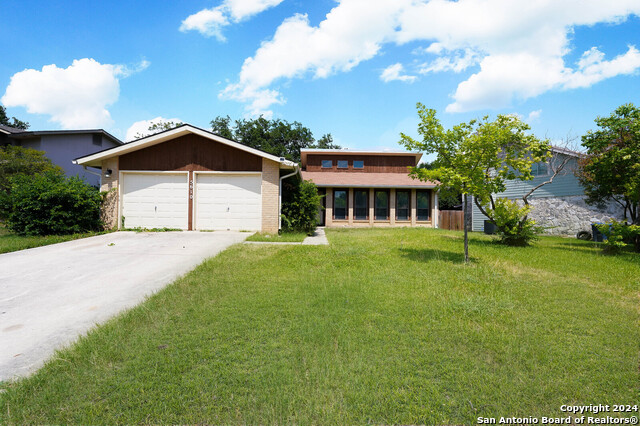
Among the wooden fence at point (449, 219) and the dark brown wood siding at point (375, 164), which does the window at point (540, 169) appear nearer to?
the wooden fence at point (449, 219)

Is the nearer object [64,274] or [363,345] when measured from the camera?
[363,345]

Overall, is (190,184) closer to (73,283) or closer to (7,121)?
(73,283)

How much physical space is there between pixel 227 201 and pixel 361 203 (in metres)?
10.8

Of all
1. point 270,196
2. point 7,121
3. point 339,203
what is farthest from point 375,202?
point 7,121

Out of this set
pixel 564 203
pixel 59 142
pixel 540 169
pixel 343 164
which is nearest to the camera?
pixel 564 203

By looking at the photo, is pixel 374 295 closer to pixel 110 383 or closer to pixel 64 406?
pixel 110 383

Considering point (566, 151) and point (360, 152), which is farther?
point (360, 152)

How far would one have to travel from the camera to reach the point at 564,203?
59.4 feet

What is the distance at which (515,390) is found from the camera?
258cm

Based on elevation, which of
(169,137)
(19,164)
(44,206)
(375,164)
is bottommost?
(44,206)

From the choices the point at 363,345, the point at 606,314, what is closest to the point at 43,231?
the point at 363,345

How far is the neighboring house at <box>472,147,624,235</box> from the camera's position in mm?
16538

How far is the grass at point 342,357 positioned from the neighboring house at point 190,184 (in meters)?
7.29

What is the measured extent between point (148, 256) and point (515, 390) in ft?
26.0
